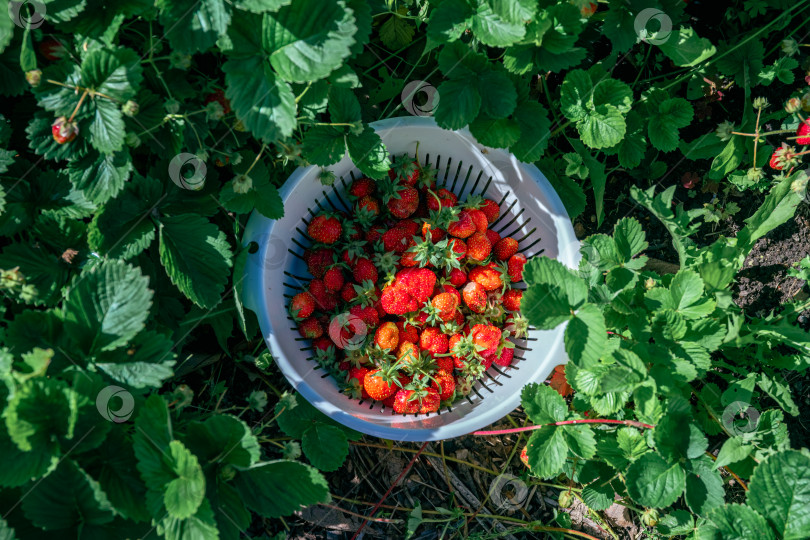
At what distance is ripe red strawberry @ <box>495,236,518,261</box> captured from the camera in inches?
67.4

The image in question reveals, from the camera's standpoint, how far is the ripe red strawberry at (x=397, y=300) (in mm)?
1584

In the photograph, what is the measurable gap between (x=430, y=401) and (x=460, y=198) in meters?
0.60

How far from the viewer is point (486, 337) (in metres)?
1.60

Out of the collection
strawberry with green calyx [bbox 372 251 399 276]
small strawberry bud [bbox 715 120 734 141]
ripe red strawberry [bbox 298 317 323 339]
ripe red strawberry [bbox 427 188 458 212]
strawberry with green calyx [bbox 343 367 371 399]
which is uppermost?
small strawberry bud [bbox 715 120 734 141]

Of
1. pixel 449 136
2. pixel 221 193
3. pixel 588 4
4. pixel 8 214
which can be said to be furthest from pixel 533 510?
pixel 8 214

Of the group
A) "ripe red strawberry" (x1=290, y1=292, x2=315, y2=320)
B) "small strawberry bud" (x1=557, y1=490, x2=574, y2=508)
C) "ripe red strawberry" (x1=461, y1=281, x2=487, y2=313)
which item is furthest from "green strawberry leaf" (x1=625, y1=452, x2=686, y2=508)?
"ripe red strawberry" (x1=290, y1=292, x2=315, y2=320)

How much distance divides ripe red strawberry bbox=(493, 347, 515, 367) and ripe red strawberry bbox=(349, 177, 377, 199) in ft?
1.88

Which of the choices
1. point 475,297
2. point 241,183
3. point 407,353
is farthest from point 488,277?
point 241,183

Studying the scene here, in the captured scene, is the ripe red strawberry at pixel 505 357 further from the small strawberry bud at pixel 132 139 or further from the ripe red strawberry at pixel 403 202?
the small strawberry bud at pixel 132 139

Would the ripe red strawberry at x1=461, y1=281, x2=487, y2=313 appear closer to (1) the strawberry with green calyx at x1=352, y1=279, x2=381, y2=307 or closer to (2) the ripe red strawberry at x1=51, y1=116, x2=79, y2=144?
(1) the strawberry with green calyx at x1=352, y1=279, x2=381, y2=307

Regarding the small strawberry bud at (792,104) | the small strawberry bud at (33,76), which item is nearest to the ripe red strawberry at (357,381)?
the small strawberry bud at (33,76)

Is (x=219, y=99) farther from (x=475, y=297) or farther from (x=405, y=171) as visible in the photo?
(x=475, y=297)

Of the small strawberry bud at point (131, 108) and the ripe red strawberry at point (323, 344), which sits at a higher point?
the small strawberry bud at point (131, 108)

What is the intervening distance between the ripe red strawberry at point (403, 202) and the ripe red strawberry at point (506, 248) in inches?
10.7
